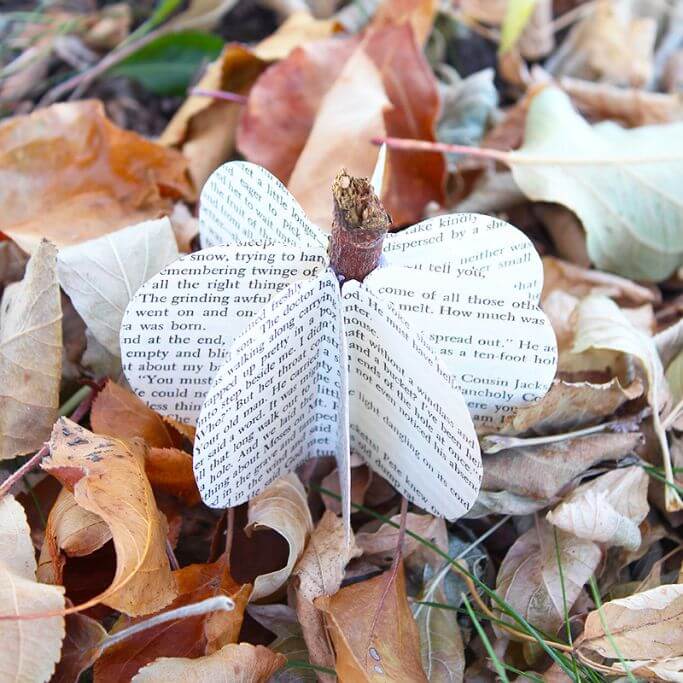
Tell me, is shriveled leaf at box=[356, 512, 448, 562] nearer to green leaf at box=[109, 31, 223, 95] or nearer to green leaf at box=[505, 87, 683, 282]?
green leaf at box=[505, 87, 683, 282]

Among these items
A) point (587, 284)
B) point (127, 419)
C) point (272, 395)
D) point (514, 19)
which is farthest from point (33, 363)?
point (514, 19)

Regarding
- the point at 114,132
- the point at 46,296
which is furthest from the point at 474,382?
the point at 114,132

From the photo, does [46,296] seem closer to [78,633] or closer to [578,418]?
[78,633]

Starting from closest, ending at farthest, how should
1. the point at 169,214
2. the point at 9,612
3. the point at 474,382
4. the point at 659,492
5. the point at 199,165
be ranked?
the point at 9,612, the point at 474,382, the point at 659,492, the point at 169,214, the point at 199,165

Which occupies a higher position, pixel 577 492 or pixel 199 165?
pixel 199 165

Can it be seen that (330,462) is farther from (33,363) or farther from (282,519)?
(33,363)

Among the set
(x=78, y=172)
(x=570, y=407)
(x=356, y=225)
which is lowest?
(x=570, y=407)

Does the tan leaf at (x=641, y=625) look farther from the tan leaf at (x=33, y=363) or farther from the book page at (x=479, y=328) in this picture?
the tan leaf at (x=33, y=363)

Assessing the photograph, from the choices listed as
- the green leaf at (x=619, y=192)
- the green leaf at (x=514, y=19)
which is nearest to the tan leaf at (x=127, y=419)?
the green leaf at (x=619, y=192)
